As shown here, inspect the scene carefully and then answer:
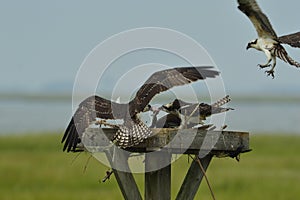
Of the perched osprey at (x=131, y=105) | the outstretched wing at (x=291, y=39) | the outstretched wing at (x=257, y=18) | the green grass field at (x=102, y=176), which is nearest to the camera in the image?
the outstretched wing at (x=257, y=18)

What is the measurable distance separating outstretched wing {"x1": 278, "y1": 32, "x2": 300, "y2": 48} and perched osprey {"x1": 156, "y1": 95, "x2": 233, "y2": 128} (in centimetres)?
57

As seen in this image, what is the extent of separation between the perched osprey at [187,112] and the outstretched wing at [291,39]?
57 centimetres

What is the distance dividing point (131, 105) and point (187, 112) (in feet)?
1.32

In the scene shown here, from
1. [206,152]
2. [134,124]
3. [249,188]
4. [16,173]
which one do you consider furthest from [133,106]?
[16,173]

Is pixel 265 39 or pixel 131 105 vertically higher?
pixel 265 39

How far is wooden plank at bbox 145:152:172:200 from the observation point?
19.5 feet

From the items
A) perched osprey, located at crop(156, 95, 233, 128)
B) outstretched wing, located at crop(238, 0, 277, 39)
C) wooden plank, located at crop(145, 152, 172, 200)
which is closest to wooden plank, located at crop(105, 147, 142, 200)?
wooden plank, located at crop(145, 152, 172, 200)

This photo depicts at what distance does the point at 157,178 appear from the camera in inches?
236

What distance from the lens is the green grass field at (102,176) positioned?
1631 centimetres

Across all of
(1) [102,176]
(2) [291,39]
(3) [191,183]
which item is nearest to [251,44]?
(2) [291,39]

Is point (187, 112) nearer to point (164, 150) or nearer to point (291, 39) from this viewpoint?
point (164, 150)

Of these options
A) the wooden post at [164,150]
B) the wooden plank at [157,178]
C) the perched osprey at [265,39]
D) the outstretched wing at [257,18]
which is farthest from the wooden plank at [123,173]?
the outstretched wing at [257,18]

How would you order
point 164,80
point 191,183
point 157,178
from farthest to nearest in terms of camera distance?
1. point 191,183
2. point 157,178
3. point 164,80

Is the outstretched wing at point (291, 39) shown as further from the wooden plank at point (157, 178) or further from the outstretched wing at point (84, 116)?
the outstretched wing at point (84, 116)
